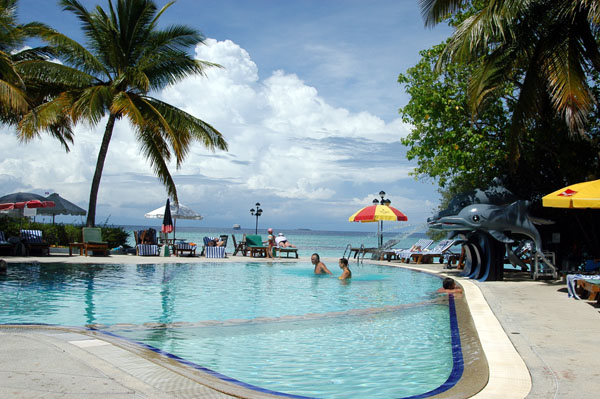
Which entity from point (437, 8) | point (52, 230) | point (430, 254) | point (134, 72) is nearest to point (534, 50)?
point (437, 8)

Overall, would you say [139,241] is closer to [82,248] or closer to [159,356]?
[82,248]

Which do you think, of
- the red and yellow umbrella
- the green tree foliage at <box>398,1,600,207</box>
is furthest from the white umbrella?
the green tree foliage at <box>398,1,600,207</box>

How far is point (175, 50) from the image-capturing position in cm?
2077

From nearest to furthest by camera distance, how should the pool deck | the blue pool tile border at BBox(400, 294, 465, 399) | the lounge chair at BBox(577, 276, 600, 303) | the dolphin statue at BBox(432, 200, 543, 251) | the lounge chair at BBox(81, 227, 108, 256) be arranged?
the pool deck → the blue pool tile border at BBox(400, 294, 465, 399) → the lounge chair at BBox(577, 276, 600, 303) → the dolphin statue at BBox(432, 200, 543, 251) → the lounge chair at BBox(81, 227, 108, 256)

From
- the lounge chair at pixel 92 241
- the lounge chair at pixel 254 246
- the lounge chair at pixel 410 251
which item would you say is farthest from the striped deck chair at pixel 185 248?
the lounge chair at pixel 410 251

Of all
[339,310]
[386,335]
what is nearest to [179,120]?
[339,310]

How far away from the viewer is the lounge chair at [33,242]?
18281mm

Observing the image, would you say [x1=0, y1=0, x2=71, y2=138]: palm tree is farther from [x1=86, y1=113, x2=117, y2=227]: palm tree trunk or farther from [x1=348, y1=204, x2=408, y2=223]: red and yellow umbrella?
[x1=348, y1=204, x2=408, y2=223]: red and yellow umbrella

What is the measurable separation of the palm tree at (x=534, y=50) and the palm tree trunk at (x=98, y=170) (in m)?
13.1

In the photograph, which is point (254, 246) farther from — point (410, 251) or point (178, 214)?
point (410, 251)

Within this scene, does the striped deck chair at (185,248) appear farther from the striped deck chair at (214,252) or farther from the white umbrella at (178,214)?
the white umbrella at (178,214)

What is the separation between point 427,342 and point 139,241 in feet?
59.5

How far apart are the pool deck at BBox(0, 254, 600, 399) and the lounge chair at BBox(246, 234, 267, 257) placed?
1650cm

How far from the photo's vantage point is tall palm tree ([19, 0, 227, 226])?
1919 centimetres
